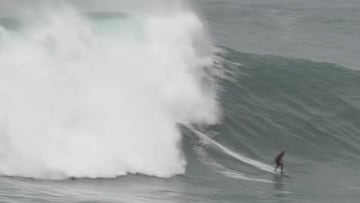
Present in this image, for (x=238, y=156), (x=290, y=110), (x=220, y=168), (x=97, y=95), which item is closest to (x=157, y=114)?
(x=97, y=95)

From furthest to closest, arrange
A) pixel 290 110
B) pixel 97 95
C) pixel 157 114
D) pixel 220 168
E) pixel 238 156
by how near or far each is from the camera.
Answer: pixel 290 110, pixel 157 114, pixel 238 156, pixel 97 95, pixel 220 168

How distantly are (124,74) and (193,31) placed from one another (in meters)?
6.67

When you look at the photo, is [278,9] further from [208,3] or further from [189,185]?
[189,185]

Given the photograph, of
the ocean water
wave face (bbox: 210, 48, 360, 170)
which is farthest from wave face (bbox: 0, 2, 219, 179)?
wave face (bbox: 210, 48, 360, 170)

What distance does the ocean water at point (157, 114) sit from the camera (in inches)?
969

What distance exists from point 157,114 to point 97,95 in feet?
6.29

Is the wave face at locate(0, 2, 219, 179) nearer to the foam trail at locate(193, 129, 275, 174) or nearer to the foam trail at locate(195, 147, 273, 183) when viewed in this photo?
the foam trail at locate(195, 147, 273, 183)

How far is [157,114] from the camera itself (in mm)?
29797

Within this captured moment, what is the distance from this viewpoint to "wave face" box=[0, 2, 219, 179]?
2519 cm

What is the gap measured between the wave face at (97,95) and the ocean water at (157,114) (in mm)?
38

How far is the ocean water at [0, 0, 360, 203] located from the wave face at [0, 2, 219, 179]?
0.12 feet

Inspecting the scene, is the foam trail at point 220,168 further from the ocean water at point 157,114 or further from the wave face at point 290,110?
the wave face at point 290,110

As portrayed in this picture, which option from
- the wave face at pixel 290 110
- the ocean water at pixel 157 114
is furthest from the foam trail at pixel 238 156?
the wave face at pixel 290 110

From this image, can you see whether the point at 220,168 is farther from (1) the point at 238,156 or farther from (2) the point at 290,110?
(2) the point at 290,110
